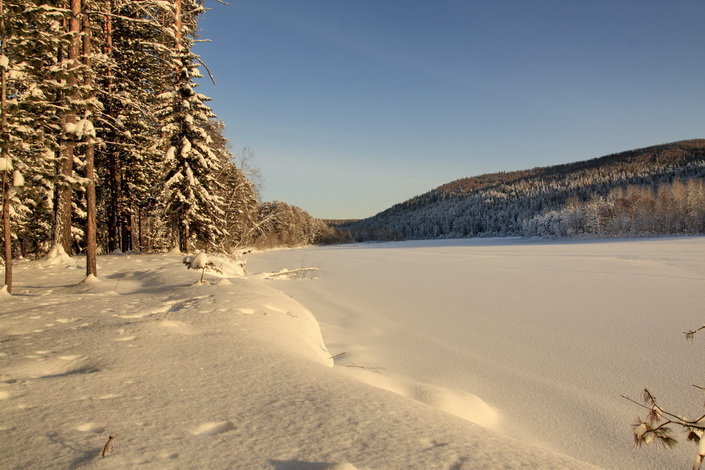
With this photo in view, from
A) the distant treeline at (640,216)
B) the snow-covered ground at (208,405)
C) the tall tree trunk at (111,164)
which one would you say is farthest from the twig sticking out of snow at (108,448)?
the distant treeline at (640,216)

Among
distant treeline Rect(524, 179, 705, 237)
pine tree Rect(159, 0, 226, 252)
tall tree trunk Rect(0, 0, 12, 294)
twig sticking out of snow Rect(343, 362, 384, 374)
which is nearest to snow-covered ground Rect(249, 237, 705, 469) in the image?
twig sticking out of snow Rect(343, 362, 384, 374)

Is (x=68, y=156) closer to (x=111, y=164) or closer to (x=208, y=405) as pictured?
(x=111, y=164)

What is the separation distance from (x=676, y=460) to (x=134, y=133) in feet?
A: 71.1

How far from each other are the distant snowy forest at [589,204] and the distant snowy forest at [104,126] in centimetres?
6880

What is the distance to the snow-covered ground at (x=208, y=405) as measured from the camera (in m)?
1.66

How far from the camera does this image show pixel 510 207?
12188 centimetres

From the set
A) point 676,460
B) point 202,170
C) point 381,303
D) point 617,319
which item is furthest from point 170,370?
point 202,170

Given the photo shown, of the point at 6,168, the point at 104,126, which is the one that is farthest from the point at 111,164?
the point at 6,168

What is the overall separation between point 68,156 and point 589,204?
84064 millimetres

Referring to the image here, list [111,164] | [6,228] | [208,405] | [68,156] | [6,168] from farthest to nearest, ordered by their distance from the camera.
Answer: [111,164], [68,156], [6,228], [6,168], [208,405]

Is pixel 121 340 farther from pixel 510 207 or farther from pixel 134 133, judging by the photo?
pixel 510 207

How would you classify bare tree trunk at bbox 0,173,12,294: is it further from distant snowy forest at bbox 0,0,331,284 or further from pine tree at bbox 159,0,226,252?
pine tree at bbox 159,0,226,252

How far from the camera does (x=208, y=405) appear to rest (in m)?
2.21

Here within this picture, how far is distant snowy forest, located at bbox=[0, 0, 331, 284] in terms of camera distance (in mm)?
8375
